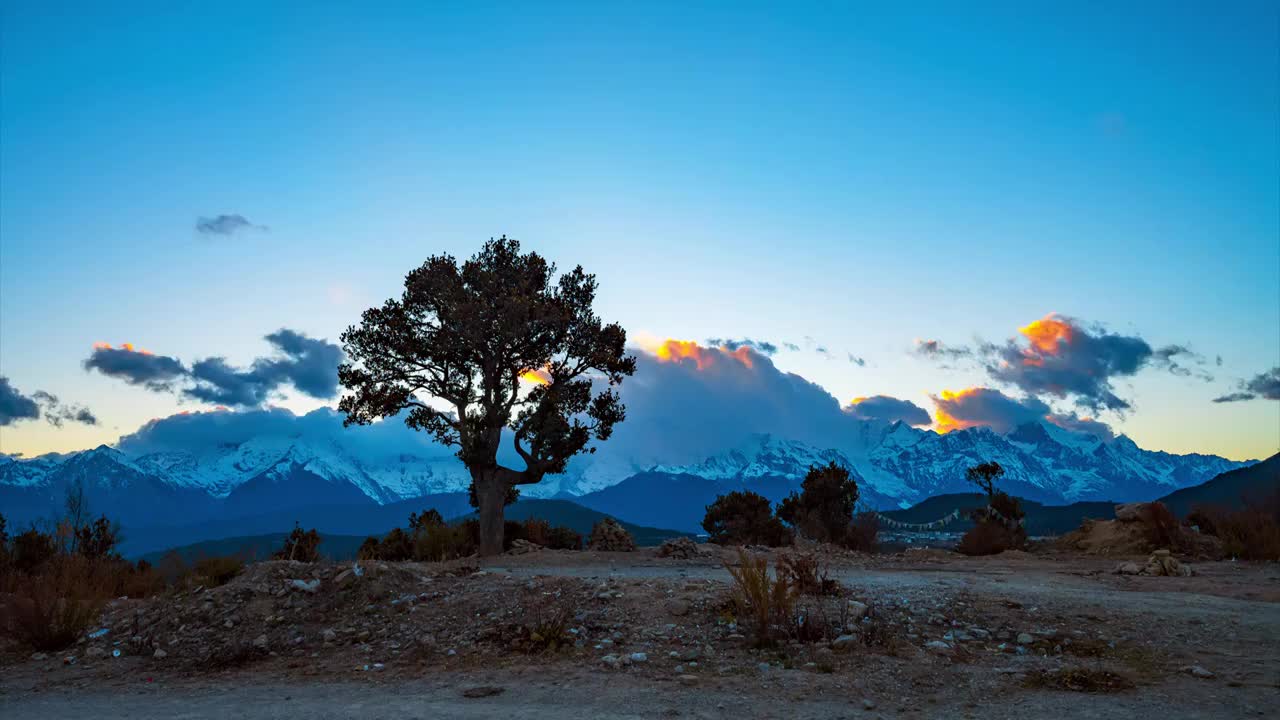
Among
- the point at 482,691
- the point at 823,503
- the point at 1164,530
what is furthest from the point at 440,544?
the point at 1164,530

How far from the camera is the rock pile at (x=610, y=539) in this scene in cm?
2578

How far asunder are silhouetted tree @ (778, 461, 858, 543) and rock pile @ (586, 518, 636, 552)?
39.3ft

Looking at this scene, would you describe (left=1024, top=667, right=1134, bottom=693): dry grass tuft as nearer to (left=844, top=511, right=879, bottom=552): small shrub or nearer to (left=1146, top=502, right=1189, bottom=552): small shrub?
(left=1146, top=502, right=1189, bottom=552): small shrub

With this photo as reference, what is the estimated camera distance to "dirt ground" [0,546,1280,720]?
7.56m

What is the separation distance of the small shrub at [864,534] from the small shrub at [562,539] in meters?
10.5

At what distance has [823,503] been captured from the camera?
1500 inches

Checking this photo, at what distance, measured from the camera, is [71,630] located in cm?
1186

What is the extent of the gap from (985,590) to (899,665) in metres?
5.67

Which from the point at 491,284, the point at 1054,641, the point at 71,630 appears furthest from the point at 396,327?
the point at 1054,641

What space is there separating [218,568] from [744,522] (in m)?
24.6

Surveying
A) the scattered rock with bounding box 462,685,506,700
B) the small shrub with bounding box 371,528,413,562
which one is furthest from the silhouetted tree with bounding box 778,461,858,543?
the scattered rock with bounding box 462,685,506,700

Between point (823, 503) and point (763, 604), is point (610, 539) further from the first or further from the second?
point (763, 604)

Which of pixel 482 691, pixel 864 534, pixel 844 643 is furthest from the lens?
pixel 864 534

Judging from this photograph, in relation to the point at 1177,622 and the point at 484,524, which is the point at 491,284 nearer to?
the point at 484,524
